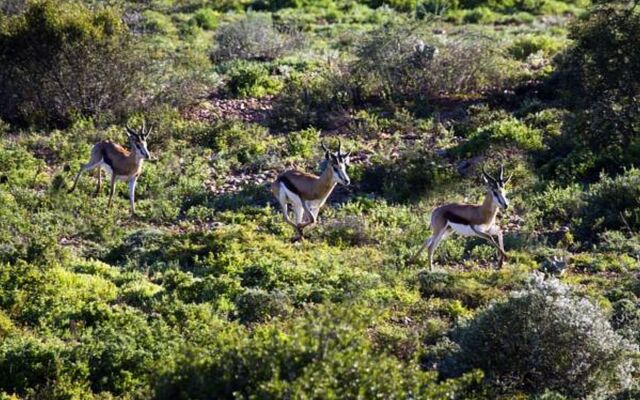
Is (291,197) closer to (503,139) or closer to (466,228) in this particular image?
(466,228)

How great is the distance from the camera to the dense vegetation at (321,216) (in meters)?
10.9

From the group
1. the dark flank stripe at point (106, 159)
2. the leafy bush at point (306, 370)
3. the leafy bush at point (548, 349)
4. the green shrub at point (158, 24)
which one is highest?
the leafy bush at point (306, 370)

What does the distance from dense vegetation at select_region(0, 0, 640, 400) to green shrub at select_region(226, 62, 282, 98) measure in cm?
6

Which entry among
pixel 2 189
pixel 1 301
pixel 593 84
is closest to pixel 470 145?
pixel 593 84

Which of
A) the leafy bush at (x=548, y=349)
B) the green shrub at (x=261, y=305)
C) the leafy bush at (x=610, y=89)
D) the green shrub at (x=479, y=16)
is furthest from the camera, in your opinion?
the green shrub at (x=479, y=16)

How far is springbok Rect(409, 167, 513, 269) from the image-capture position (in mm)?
14359

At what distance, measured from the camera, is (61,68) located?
68.5 feet

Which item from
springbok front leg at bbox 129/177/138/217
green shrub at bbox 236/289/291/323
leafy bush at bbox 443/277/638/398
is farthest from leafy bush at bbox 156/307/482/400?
springbok front leg at bbox 129/177/138/217

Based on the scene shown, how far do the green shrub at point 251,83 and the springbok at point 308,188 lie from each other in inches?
273

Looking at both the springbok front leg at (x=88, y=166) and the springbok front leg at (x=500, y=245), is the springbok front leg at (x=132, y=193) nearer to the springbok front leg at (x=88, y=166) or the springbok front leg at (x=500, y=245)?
the springbok front leg at (x=88, y=166)

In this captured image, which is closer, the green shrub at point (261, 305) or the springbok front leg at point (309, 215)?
the green shrub at point (261, 305)

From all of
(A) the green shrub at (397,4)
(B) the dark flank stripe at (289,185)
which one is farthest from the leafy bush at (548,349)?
(A) the green shrub at (397,4)

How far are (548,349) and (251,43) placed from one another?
657 inches

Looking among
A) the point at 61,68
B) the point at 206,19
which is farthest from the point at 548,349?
the point at 206,19
